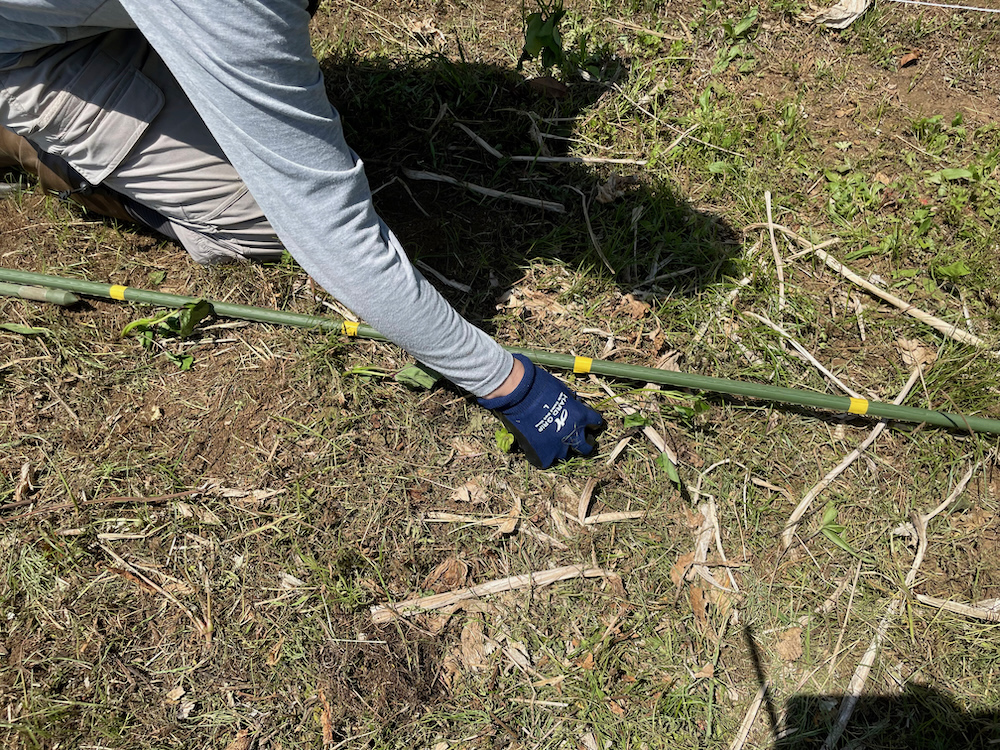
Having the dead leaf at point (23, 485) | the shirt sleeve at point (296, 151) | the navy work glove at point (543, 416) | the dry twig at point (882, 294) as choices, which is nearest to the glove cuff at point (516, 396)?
the navy work glove at point (543, 416)

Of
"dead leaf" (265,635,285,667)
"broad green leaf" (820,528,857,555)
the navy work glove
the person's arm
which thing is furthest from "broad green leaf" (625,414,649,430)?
"dead leaf" (265,635,285,667)

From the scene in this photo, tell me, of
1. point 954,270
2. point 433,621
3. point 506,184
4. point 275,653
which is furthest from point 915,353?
point 275,653

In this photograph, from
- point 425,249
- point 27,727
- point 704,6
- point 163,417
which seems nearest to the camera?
point 27,727

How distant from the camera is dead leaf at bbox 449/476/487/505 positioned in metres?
2.60

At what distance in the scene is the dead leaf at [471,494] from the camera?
2.60 meters

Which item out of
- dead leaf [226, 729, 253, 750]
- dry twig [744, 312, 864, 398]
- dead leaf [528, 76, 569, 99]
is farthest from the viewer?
dead leaf [528, 76, 569, 99]

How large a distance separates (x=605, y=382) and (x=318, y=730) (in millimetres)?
1549

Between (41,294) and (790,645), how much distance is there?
3074mm

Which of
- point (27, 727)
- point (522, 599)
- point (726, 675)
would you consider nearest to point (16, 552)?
point (27, 727)

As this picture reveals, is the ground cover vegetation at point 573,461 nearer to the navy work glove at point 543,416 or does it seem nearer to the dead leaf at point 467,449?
the dead leaf at point 467,449

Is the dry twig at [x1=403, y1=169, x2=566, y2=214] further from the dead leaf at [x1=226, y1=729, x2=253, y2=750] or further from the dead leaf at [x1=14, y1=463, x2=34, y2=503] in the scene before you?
the dead leaf at [x1=226, y1=729, x2=253, y2=750]

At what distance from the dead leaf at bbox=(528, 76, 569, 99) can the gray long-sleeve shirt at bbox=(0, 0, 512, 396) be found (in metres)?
1.48

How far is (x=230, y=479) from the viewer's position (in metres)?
2.60

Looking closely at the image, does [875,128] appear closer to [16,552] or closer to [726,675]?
[726,675]
